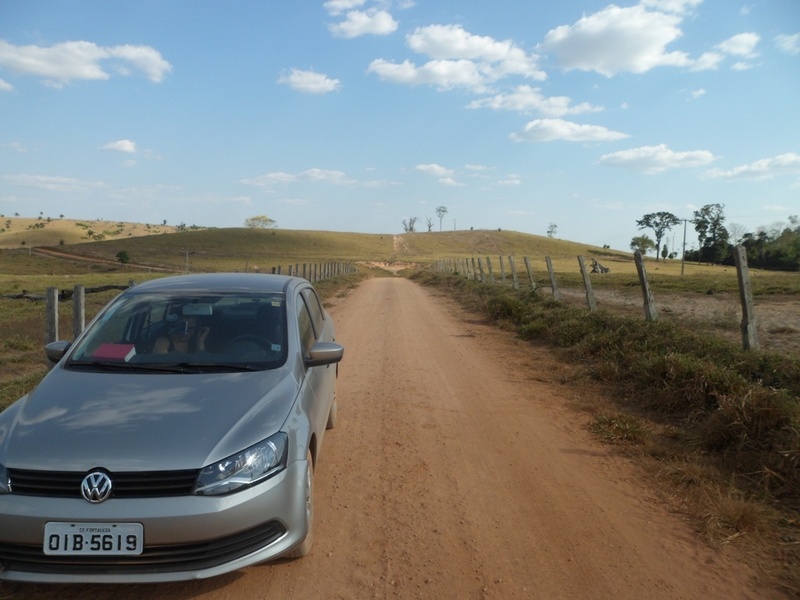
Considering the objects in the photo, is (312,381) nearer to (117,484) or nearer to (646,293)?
Answer: (117,484)

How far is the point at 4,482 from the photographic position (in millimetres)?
2840

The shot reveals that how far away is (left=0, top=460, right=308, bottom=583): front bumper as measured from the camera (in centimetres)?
275

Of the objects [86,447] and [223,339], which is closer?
[86,447]

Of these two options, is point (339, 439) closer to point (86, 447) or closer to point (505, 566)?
point (505, 566)

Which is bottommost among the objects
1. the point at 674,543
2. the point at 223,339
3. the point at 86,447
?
the point at 674,543

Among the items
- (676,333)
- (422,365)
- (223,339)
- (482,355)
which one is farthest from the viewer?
(482,355)

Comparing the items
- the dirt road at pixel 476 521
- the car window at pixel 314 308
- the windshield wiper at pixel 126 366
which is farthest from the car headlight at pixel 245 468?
the car window at pixel 314 308

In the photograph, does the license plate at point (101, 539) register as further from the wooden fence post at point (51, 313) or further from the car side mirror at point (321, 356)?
the wooden fence post at point (51, 313)

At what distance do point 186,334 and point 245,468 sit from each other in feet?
5.28

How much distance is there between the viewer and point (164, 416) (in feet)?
10.5

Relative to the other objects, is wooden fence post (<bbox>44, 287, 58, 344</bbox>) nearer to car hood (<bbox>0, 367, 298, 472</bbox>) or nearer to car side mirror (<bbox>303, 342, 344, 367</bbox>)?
car hood (<bbox>0, 367, 298, 472</bbox>)

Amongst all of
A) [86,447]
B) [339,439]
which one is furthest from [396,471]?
[86,447]

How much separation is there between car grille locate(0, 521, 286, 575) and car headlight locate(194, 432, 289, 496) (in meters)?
0.25

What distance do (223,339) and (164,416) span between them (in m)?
1.11
